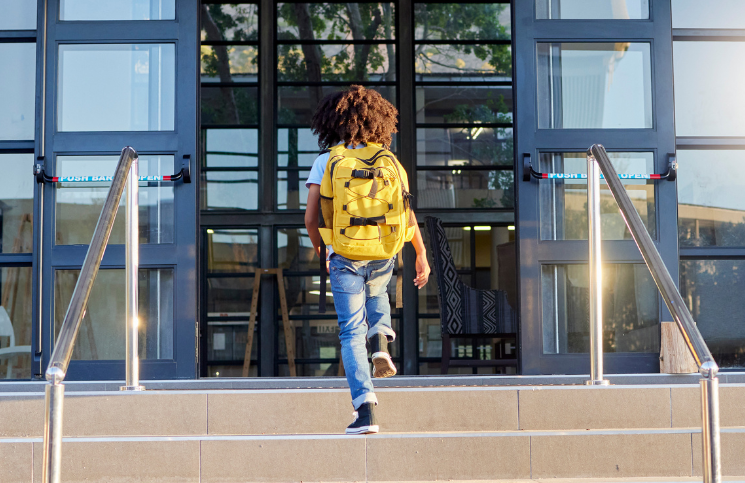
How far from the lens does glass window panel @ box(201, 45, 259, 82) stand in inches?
274

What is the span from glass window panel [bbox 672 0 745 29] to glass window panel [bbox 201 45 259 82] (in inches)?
155

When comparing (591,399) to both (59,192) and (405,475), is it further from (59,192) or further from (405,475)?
(59,192)

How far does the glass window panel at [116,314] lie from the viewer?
394 cm

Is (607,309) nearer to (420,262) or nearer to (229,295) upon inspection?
(420,262)

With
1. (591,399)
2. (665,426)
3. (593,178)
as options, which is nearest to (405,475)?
(591,399)

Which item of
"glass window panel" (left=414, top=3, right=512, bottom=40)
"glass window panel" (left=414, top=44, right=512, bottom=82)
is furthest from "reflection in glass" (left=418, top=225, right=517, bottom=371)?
"glass window panel" (left=414, top=3, right=512, bottom=40)

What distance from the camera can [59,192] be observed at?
157 inches

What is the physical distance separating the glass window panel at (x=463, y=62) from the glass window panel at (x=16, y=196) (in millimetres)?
3894

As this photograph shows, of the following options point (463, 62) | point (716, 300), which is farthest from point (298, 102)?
point (716, 300)

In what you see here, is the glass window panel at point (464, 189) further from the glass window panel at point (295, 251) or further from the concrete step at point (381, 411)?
the concrete step at point (381, 411)

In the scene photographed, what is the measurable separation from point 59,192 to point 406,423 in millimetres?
2285

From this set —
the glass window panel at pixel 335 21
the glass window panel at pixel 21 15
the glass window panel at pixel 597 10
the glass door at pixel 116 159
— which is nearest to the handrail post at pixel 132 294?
the glass door at pixel 116 159

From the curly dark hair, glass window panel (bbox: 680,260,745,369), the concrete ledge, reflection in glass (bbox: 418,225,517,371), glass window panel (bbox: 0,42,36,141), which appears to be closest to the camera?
the curly dark hair

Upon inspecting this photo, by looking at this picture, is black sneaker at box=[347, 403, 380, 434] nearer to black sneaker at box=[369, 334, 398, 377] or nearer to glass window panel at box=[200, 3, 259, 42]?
black sneaker at box=[369, 334, 398, 377]
